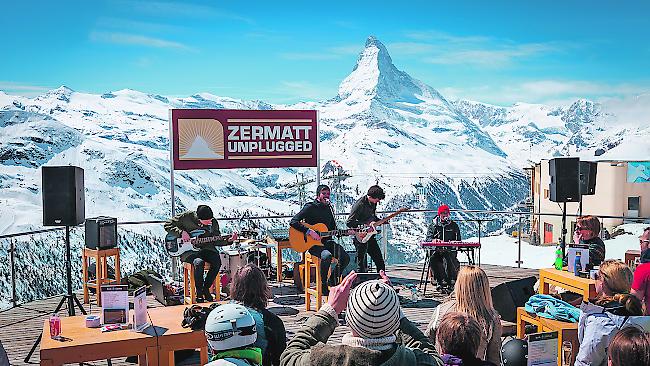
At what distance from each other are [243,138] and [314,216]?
2.42 meters

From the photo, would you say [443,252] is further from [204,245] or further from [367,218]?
[204,245]

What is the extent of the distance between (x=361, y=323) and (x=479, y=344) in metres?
0.61

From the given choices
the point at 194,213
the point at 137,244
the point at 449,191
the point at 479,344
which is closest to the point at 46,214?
the point at 194,213

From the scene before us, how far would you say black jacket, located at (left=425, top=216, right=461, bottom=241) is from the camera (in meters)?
7.43

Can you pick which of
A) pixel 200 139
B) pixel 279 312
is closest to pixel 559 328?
pixel 279 312

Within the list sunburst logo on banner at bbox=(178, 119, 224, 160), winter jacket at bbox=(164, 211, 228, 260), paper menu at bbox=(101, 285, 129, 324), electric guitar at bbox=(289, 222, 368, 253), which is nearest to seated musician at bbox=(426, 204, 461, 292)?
electric guitar at bbox=(289, 222, 368, 253)

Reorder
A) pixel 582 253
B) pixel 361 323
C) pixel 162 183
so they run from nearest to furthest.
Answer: pixel 361 323 → pixel 582 253 → pixel 162 183

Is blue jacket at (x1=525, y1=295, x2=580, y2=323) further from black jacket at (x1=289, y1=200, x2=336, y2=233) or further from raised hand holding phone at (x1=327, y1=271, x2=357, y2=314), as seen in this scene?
black jacket at (x1=289, y1=200, x2=336, y2=233)

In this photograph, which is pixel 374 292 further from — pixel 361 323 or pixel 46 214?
pixel 46 214

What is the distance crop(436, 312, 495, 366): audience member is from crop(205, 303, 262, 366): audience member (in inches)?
32.5

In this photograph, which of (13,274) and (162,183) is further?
(162,183)

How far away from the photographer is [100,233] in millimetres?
7211

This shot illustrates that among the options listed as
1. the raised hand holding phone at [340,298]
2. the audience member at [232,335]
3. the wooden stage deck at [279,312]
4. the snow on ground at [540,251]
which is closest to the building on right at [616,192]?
the snow on ground at [540,251]

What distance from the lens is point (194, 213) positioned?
7.01m
